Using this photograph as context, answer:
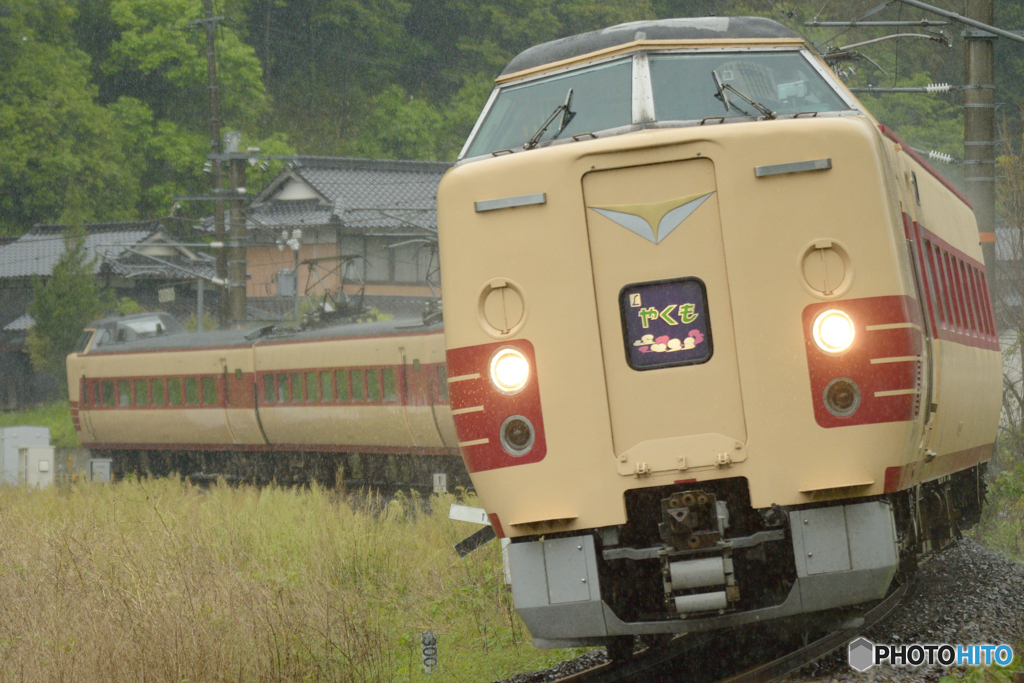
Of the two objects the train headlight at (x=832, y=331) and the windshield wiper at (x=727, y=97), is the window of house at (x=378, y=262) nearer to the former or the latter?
the windshield wiper at (x=727, y=97)

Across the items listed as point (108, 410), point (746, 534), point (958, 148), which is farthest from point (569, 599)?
point (958, 148)

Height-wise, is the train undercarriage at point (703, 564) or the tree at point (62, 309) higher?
the tree at point (62, 309)

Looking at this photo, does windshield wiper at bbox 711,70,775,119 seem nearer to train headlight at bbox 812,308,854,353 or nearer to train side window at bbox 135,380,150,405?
train headlight at bbox 812,308,854,353

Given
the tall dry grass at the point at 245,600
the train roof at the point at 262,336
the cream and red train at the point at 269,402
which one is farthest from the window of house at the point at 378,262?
the tall dry grass at the point at 245,600

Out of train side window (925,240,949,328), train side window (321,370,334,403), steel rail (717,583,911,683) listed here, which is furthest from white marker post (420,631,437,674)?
train side window (321,370,334,403)

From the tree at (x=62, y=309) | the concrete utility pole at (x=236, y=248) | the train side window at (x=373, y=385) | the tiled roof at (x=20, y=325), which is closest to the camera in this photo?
the train side window at (x=373, y=385)

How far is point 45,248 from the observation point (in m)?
42.8

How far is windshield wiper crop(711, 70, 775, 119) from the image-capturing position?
5527 mm

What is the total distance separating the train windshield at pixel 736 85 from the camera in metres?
5.79

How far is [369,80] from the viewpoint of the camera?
171ft

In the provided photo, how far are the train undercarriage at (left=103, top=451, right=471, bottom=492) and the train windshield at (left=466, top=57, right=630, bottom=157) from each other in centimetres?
1105

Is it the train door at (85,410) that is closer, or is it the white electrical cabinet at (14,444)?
the white electrical cabinet at (14,444)

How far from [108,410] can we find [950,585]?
22.2 m

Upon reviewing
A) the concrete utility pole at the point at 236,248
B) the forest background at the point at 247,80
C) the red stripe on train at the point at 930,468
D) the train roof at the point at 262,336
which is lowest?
the red stripe on train at the point at 930,468
